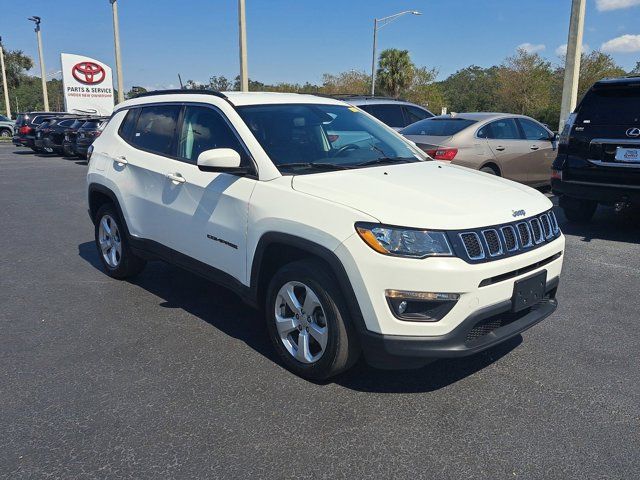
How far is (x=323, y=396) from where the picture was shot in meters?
3.33

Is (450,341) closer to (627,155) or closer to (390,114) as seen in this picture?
(627,155)

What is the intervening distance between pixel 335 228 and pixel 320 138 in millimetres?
1329

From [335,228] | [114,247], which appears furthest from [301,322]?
[114,247]

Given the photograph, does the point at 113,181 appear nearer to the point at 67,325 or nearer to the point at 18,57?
the point at 67,325

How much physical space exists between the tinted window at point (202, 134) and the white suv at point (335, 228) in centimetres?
1

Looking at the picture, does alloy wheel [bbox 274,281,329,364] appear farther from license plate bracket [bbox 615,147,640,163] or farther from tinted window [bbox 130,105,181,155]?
license plate bracket [bbox 615,147,640,163]

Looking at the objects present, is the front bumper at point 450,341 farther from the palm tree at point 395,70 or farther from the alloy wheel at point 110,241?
the palm tree at point 395,70

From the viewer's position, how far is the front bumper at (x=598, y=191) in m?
6.46

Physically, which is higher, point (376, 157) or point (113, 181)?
point (376, 157)

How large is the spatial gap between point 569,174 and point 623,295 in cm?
238

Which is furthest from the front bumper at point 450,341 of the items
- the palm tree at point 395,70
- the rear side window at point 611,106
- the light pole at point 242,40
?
the palm tree at point 395,70

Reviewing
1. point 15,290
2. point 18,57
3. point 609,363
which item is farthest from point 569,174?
point 18,57

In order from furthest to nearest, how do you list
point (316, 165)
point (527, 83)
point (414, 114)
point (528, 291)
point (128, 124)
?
point (527, 83) < point (414, 114) < point (128, 124) < point (316, 165) < point (528, 291)

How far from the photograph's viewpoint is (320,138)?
13.8 ft
